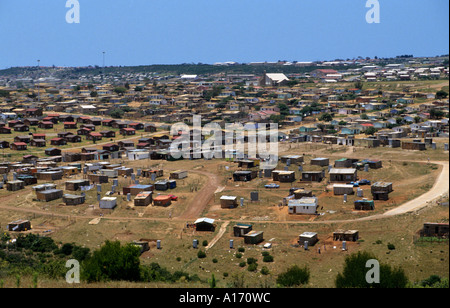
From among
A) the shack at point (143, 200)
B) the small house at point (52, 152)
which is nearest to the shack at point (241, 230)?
the shack at point (143, 200)

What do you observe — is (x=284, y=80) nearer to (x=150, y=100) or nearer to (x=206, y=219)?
(x=150, y=100)

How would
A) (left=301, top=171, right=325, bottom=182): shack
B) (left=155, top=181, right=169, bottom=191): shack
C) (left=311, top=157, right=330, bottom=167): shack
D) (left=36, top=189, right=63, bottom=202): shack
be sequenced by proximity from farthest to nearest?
(left=311, top=157, right=330, bottom=167): shack, (left=301, top=171, right=325, bottom=182): shack, (left=155, top=181, right=169, bottom=191): shack, (left=36, top=189, right=63, bottom=202): shack

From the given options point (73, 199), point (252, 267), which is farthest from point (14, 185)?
point (252, 267)

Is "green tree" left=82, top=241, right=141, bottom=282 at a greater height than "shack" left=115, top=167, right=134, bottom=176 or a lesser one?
greater

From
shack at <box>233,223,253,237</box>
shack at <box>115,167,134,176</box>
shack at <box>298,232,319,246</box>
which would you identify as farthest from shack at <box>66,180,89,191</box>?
shack at <box>298,232,319,246</box>

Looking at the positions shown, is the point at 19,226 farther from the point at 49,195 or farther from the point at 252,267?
the point at 252,267

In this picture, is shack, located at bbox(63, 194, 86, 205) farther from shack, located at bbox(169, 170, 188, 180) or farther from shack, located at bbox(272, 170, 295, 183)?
shack, located at bbox(272, 170, 295, 183)

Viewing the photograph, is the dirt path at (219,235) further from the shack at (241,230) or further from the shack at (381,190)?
the shack at (381,190)
